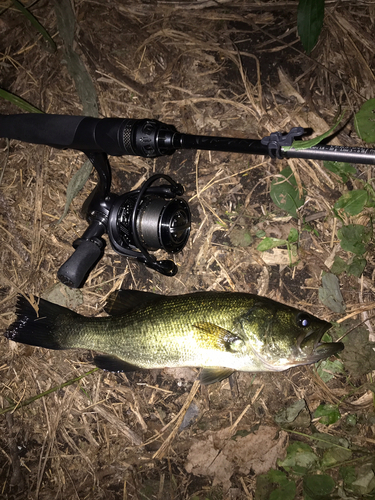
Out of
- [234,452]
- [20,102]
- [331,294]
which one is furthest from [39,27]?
[234,452]

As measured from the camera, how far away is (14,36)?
3.79m

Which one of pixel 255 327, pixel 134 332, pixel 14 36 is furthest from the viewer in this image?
pixel 14 36

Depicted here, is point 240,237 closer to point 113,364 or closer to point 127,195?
point 127,195

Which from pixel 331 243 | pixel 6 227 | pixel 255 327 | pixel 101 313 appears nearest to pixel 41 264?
pixel 6 227

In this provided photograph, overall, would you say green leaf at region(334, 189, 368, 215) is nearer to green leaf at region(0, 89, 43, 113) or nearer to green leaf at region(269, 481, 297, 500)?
green leaf at region(269, 481, 297, 500)

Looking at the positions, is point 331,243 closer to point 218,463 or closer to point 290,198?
point 290,198

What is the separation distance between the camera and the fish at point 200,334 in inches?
103

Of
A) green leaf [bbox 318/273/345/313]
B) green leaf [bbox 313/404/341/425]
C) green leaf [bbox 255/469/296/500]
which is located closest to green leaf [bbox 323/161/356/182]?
green leaf [bbox 318/273/345/313]

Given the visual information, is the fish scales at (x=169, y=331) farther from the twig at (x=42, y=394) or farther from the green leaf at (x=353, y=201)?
the green leaf at (x=353, y=201)

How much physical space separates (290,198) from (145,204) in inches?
53.4

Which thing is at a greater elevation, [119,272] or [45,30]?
[45,30]

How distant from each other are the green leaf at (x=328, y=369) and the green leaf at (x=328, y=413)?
233 mm

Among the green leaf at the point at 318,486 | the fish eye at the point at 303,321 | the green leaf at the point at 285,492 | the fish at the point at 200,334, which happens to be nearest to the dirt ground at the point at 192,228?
the green leaf at the point at 285,492

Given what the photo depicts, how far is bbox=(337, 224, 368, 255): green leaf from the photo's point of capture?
3.08 metres
